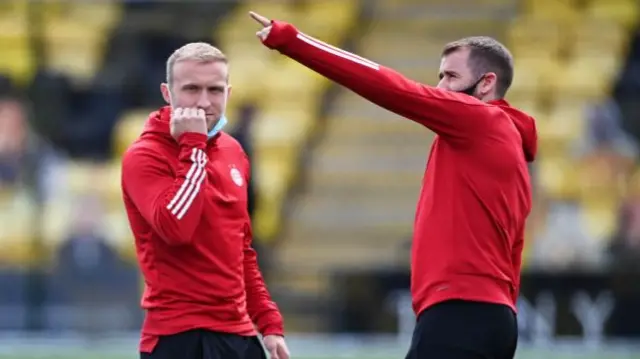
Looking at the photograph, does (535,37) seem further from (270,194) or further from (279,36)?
(279,36)

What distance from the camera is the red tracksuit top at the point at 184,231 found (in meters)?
4.39

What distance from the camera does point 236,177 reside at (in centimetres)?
470

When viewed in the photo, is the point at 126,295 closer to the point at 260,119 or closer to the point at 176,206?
the point at 260,119

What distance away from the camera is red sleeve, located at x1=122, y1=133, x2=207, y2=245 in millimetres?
4363

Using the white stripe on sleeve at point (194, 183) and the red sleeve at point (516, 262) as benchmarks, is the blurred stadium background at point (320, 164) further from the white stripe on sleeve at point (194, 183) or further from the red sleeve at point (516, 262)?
the white stripe on sleeve at point (194, 183)

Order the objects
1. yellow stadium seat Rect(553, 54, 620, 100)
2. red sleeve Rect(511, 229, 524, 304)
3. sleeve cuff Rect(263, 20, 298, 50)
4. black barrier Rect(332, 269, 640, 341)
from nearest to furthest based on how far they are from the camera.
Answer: sleeve cuff Rect(263, 20, 298, 50), red sleeve Rect(511, 229, 524, 304), black barrier Rect(332, 269, 640, 341), yellow stadium seat Rect(553, 54, 620, 100)

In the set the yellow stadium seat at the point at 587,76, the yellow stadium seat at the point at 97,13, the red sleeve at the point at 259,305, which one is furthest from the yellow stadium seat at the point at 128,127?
the red sleeve at the point at 259,305

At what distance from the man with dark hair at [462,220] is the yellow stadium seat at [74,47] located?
29.1 ft

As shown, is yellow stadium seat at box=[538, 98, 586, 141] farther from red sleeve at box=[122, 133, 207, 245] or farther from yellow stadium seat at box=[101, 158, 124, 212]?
red sleeve at box=[122, 133, 207, 245]

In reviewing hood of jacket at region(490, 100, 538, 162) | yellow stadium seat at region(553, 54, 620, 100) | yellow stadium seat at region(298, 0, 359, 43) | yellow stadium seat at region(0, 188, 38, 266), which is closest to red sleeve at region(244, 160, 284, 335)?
hood of jacket at region(490, 100, 538, 162)

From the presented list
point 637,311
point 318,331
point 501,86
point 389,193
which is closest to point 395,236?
point 389,193

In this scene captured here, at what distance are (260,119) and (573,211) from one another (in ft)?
9.36

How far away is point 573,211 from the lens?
38.2ft

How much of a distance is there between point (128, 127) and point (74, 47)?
1.22m
